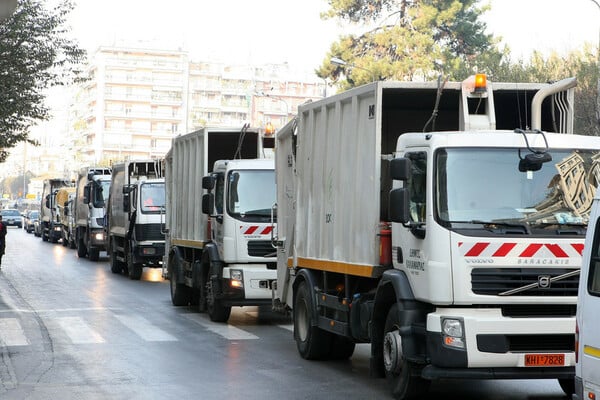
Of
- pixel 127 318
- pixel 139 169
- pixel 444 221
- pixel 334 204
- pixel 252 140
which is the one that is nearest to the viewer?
pixel 444 221

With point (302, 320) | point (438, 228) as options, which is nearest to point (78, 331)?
point (302, 320)

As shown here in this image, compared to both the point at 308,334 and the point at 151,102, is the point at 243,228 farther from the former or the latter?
the point at 151,102

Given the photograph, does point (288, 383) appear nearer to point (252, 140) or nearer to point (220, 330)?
point (220, 330)

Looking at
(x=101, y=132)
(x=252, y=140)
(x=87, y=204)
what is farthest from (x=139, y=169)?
(x=101, y=132)

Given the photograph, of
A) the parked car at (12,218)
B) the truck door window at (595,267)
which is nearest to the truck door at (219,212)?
the truck door window at (595,267)

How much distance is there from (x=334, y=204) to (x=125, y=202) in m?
18.0

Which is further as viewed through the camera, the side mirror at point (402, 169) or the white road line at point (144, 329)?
the white road line at point (144, 329)

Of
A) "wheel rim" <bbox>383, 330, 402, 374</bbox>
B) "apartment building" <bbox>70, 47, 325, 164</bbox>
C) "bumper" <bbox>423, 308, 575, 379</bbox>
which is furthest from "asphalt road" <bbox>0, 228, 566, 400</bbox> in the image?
"apartment building" <bbox>70, 47, 325, 164</bbox>

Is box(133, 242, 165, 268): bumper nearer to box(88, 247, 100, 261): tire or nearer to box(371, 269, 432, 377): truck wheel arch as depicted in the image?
box(88, 247, 100, 261): tire

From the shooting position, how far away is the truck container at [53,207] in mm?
52312

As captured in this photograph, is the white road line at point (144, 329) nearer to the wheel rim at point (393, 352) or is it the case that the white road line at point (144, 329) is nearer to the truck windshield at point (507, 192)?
the wheel rim at point (393, 352)

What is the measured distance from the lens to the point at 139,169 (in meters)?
31.8

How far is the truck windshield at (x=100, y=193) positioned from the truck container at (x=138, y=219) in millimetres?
6151

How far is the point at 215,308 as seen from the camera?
17797 millimetres
